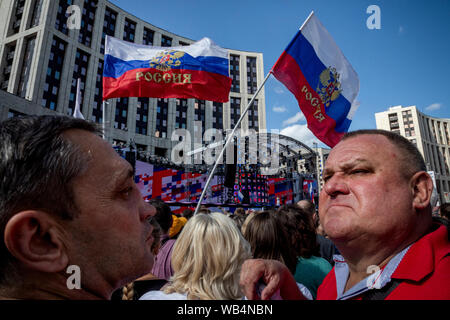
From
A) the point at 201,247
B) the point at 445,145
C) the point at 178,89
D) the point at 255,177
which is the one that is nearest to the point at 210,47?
the point at 178,89

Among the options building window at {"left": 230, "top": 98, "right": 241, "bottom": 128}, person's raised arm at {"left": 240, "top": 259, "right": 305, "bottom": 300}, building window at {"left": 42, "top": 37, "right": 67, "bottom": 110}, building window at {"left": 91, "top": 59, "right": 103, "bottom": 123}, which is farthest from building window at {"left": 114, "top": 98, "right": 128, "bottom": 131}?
person's raised arm at {"left": 240, "top": 259, "right": 305, "bottom": 300}

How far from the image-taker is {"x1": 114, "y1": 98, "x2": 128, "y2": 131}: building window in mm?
42344

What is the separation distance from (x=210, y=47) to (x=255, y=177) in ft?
55.7

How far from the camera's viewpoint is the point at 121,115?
42938 mm

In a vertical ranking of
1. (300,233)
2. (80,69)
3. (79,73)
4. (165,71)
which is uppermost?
(80,69)

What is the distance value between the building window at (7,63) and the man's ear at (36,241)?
1848 inches

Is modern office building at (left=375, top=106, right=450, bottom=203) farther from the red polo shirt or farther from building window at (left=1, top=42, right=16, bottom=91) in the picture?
building window at (left=1, top=42, right=16, bottom=91)

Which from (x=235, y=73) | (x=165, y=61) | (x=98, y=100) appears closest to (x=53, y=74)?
(x=98, y=100)

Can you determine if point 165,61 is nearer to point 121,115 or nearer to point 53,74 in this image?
point 53,74

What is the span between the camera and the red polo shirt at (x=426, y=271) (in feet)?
3.38

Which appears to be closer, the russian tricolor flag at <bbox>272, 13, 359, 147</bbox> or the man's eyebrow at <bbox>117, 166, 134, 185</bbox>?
the man's eyebrow at <bbox>117, 166, 134, 185</bbox>

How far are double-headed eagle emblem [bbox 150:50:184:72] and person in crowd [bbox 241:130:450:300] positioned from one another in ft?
19.7

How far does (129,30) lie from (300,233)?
5219 centimetres
